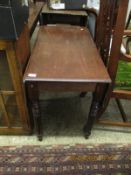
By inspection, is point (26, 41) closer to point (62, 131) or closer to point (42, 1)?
point (62, 131)

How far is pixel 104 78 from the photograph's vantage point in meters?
1.11

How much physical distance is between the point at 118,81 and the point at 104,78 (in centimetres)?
26

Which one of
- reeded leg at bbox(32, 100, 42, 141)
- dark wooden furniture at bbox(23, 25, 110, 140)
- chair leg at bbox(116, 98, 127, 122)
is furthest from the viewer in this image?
chair leg at bbox(116, 98, 127, 122)

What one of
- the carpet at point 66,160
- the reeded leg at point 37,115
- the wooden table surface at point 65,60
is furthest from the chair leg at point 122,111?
the reeded leg at point 37,115

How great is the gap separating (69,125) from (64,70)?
64 cm

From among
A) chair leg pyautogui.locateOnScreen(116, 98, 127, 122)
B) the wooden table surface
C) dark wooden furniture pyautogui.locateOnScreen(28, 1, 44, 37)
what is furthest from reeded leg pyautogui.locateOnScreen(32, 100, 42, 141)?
chair leg pyautogui.locateOnScreen(116, 98, 127, 122)

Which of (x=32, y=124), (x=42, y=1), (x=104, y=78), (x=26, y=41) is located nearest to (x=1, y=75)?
(x=26, y=41)

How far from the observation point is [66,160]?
1335mm

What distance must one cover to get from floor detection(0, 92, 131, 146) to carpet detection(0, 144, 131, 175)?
65 millimetres

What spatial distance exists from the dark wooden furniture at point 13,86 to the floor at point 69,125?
0.14 meters

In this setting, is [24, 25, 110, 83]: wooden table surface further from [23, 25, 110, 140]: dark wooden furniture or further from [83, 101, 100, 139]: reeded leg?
[83, 101, 100, 139]: reeded leg

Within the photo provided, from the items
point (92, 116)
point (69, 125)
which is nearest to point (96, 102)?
point (92, 116)

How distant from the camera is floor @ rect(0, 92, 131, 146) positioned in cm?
149

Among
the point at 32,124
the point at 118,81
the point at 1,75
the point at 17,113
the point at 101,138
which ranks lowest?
the point at 101,138
